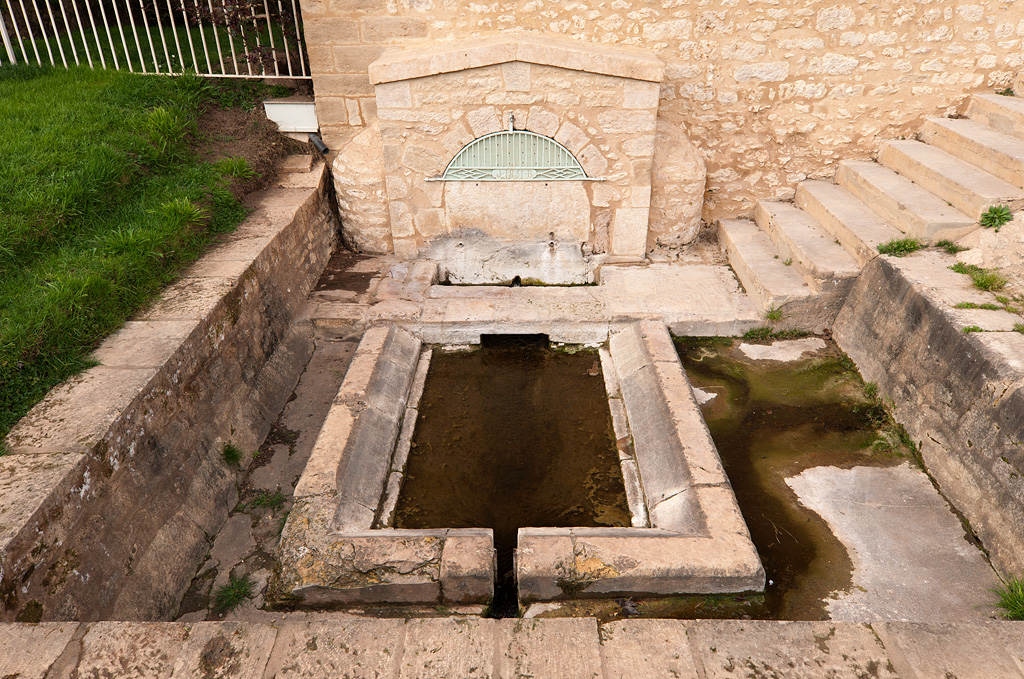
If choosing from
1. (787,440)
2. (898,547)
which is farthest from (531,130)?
(898,547)

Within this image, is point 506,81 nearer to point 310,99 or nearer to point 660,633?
point 310,99

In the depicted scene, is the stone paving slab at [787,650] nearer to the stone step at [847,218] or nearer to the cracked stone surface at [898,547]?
the cracked stone surface at [898,547]

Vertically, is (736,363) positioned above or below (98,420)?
below

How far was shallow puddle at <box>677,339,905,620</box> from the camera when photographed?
2965 millimetres

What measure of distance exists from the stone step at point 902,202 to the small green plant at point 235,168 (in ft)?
17.4

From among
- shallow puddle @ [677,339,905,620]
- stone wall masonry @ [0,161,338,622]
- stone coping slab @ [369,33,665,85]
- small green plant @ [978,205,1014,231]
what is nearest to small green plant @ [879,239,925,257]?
small green plant @ [978,205,1014,231]

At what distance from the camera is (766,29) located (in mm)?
5129

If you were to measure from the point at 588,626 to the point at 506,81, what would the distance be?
4.03 m

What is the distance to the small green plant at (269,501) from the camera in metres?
3.53

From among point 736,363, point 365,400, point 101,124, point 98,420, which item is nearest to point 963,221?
point 736,363

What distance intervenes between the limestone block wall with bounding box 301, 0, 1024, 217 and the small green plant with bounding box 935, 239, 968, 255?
167cm

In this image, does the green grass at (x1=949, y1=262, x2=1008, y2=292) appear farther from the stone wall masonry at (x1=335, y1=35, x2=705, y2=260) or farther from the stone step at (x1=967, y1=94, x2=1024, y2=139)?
the stone wall masonry at (x1=335, y1=35, x2=705, y2=260)

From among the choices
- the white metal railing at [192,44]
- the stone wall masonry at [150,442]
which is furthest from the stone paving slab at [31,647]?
the white metal railing at [192,44]

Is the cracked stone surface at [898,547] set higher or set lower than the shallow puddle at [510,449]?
lower
